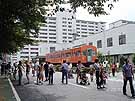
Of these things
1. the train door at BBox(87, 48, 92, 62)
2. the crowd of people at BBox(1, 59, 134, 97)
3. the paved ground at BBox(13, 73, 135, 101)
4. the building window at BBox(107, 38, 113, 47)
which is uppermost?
the building window at BBox(107, 38, 113, 47)

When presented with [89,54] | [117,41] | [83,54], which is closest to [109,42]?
[117,41]

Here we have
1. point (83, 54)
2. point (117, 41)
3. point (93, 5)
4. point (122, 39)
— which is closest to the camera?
point (93, 5)

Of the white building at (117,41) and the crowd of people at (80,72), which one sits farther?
the white building at (117,41)

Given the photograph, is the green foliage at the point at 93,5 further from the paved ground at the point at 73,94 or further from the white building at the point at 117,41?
the white building at the point at 117,41

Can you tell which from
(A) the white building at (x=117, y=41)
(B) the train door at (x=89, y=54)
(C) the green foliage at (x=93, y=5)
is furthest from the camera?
(A) the white building at (x=117, y=41)

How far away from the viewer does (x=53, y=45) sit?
11750 cm

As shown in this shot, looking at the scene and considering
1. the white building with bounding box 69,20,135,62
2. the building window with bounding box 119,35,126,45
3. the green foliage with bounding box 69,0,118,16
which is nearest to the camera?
the green foliage with bounding box 69,0,118,16

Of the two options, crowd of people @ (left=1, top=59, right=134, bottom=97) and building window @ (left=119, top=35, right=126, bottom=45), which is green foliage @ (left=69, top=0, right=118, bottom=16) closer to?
crowd of people @ (left=1, top=59, right=134, bottom=97)

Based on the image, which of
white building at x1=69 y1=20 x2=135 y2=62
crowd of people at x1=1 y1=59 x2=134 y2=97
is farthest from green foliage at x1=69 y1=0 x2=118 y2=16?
white building at x1=69 y1=20 x2=135 y2=62

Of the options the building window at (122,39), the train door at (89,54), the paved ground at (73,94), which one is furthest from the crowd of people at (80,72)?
the building window at (122,39)

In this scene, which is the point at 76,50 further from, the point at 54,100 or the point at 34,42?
the point at 54,100

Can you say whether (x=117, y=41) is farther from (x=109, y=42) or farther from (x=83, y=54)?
(x=83, y=54)

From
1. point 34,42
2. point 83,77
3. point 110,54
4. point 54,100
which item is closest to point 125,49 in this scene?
point 110,54

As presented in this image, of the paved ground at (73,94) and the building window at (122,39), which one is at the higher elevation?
the building window at (122,39)
